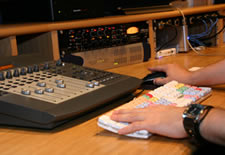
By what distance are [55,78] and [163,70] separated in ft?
1.45

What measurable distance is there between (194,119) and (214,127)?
4 cm

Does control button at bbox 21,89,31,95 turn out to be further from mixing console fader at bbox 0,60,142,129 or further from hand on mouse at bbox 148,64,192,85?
hand on mouse at bbox 148,64,192,85

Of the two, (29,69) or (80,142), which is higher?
(29,69)

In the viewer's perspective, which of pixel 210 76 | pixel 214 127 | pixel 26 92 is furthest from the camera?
pixel 210 76

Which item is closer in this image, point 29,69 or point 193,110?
point 193,110

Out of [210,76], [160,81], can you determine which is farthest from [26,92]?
[210,76]

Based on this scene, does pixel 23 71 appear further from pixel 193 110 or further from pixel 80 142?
pixel 193 110

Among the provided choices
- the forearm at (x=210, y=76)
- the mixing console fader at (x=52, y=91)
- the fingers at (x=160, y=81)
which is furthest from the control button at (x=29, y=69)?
the forearm at (x=210, y=76)

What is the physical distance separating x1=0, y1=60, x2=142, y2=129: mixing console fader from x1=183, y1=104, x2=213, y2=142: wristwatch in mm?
223

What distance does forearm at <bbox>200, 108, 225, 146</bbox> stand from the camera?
61 centimetres

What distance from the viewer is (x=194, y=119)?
0.63 meters

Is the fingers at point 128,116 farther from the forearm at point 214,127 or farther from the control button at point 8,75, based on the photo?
the control button at point 8,75

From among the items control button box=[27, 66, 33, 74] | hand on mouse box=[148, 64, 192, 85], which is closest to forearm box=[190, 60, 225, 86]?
hand on mouse box=[148, 64, 192, 85]

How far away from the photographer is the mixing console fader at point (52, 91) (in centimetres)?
68
